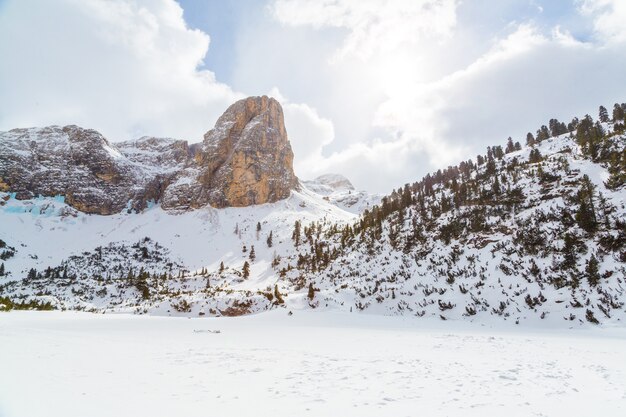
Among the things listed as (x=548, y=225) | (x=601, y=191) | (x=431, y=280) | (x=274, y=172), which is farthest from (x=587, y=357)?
(x=274, y=172)

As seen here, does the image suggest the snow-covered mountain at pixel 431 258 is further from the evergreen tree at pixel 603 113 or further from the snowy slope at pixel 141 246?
the evergreen tree at pixel 603 113

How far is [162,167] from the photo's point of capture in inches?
5369

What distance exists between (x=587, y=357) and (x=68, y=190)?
142699 millimetres

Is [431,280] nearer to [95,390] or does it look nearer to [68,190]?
[95,390]

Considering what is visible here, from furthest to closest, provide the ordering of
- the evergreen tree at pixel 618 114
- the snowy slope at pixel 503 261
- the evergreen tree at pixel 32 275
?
the evergreen tree at pixel 32 275 → the evergreen tree at pixel 618 114 → the snowy slope at pixel 503 261

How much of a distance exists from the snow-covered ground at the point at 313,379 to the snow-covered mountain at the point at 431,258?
9.43 m

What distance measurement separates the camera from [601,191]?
26.9 meters

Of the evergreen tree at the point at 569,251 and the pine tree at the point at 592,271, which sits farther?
the evergreen tree at the point at 569,251

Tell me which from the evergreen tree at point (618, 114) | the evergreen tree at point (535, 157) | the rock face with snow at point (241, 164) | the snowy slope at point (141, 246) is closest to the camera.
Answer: the evergreen tree at point (535, 157)

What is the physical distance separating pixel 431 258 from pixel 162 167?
132m


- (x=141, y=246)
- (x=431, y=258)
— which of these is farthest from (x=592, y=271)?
(x=141, y=246)

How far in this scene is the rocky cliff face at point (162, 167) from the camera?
11170 cm

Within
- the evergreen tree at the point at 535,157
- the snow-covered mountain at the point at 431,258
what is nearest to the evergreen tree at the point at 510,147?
the snow-covered mountain at the point at 431,258

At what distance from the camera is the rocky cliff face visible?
112 m
